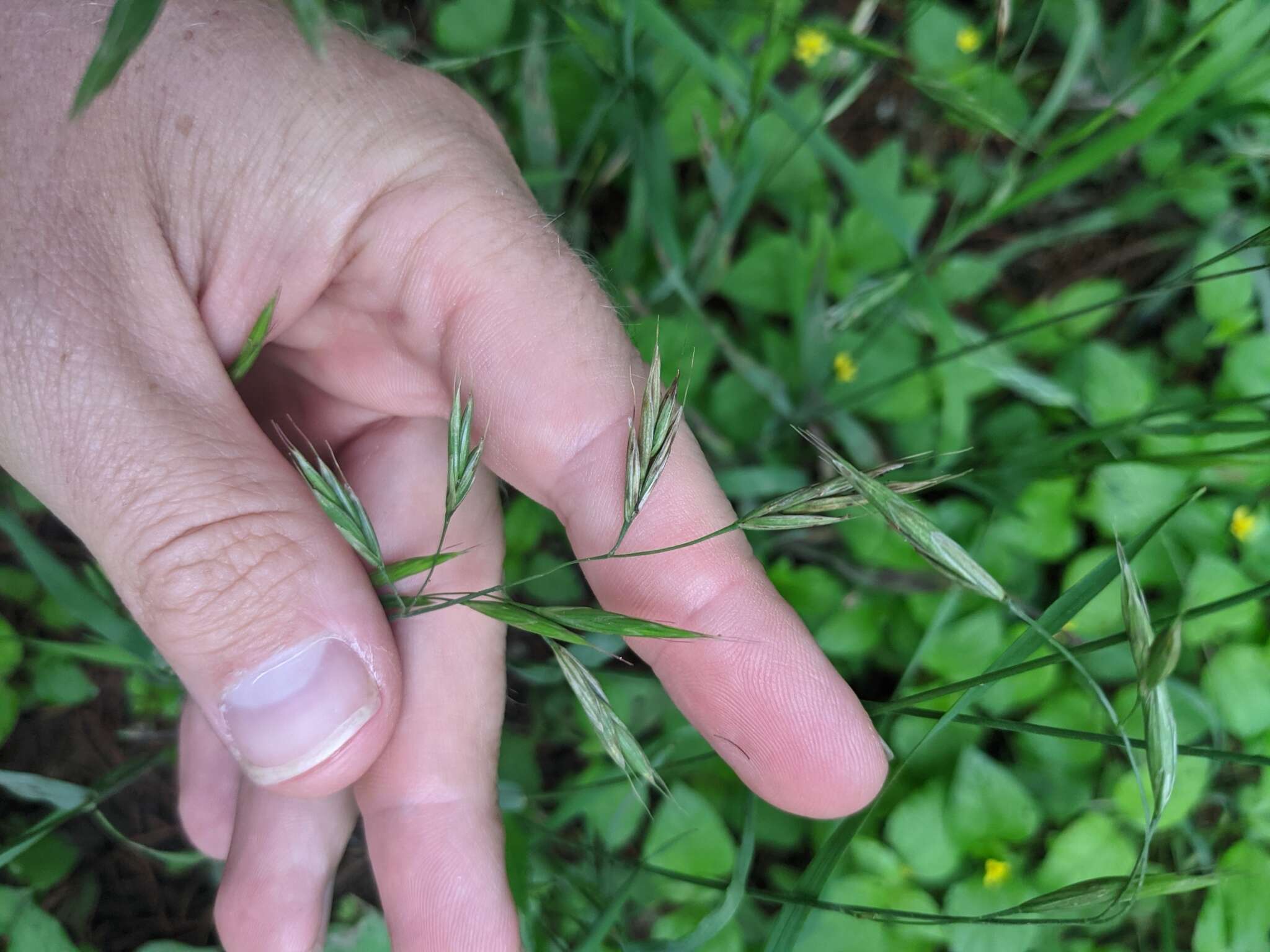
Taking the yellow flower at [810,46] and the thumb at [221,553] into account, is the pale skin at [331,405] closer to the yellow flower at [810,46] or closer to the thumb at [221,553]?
the thumb at [221,553]

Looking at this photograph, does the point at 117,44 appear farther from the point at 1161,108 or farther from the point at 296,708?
the point at 1161,108

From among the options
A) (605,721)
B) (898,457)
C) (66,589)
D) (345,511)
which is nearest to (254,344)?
(345,511)

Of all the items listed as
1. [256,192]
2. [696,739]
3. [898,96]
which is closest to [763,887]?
[696,739]

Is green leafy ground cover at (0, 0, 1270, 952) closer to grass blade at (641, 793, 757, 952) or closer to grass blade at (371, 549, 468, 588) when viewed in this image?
grass blade at (641, 793, 757, 952)

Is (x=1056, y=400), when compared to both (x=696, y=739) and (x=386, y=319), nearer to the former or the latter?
(x=696, y=739)

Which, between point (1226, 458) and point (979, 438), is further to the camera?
point (979, 438)

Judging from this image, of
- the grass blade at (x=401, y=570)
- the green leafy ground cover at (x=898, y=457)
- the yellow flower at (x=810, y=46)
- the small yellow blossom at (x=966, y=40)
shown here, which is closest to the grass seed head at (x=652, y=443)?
the grass blade at (x=401, y=570)
